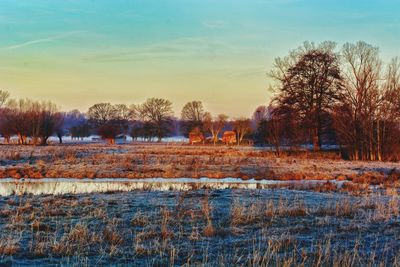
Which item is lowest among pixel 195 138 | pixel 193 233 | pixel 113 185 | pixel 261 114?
pixel 113 185

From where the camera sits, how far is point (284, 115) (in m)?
47.7

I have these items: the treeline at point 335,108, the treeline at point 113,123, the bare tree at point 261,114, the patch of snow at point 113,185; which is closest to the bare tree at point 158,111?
the treeline at point 113,123

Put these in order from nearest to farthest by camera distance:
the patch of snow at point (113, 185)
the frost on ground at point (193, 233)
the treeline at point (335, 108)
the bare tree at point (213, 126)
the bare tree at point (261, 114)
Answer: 1. the frost on ground at point (193, 233)
2. the patch of snow at point (113, 185)
3. the treeline at point (335, 108)
4. the bare tree at point (261, 114)
5. the bare tree at point (213, 126)

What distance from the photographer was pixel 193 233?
1015 cm

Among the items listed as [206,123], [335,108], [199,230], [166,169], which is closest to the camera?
[199,230]

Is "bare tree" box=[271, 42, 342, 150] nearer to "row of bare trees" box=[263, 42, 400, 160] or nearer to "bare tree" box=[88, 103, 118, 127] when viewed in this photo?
"row of bare trees" box=[263, 42, 400, 160]

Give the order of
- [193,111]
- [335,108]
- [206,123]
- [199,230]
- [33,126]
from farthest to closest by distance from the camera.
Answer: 1. [193,111]
2. [206,123]
3. [33,126]
4. [335,108]
5. [199,230]

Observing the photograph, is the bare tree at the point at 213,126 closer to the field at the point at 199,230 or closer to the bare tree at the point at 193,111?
the bare tree at the point at 193,111

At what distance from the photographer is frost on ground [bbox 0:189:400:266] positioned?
331 inches

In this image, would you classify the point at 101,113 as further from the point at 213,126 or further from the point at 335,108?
the point at 335,108

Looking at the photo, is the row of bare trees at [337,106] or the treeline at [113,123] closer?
the row of bare trees at [337,106]

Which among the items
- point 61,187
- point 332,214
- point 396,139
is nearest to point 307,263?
point 332,214

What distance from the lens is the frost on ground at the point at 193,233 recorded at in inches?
331

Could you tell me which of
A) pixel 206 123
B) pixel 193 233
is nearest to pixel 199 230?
pixel 193 233
